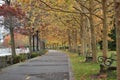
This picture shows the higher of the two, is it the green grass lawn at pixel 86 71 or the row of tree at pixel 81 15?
the row of tree at pixel 81 15

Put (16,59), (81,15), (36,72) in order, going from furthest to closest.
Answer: (81,15) < (16,59) < (36,72)

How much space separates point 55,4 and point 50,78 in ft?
18.9

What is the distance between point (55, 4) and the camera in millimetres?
22672

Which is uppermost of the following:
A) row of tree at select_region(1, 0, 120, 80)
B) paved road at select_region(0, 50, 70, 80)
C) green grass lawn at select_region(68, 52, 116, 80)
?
row of tree at select_region(1, 0, 120, 80)

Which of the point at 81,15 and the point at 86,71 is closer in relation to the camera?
the point at 86,71

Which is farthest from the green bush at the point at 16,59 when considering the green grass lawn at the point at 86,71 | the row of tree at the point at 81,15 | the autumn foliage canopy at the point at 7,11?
the green grass lawn at the point at 86,71

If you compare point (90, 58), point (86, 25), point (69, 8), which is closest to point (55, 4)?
point (69, 8)

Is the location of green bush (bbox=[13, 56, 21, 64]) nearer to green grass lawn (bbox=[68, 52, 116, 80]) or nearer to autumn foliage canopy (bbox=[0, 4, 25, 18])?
autumn foliage canopy (bbox=[0, 4, 25, 18])

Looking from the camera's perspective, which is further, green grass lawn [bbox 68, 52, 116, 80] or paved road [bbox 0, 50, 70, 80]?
paved road [bbox 0, 50, 70, 80]

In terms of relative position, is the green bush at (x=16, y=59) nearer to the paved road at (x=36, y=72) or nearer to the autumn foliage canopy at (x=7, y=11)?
the autumn foliage canopy at (x=7, y=11)

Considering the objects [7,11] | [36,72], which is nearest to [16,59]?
[7,11]

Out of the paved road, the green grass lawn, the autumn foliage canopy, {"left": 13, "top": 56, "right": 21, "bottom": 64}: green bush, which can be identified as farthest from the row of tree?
the paved road

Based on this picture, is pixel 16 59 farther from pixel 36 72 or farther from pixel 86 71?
pixel 86 71

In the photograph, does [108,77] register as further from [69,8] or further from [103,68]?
[69,8]
